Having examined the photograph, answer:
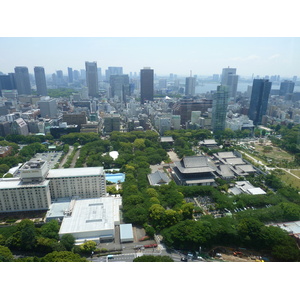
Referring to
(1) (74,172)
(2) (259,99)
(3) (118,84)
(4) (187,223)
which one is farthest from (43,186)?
(3) (118,84)

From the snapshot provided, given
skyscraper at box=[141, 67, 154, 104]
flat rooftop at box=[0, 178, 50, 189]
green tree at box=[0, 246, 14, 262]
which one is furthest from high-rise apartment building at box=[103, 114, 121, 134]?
green tree at box=[0, 246, 14, 262]

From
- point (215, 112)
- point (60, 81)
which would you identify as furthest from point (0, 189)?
point (60, 81)

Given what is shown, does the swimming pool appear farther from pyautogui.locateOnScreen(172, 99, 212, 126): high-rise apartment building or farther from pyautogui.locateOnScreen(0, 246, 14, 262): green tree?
pyautogui.locateOnScreen(172, 99, 212, 126): high-rise apartment building

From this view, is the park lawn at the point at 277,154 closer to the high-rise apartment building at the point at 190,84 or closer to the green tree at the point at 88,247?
the green tree at the point at 88,247

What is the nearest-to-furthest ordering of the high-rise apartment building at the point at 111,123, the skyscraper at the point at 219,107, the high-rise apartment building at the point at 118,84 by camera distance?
the skyscraper at the point at 219,107 < the high-rise apartment building at the point at 111,123 < the high-rise apartment building at the point at 118,84

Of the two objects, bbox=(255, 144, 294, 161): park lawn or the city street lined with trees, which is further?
bbox=(255, 144, 294, 161): park lawn

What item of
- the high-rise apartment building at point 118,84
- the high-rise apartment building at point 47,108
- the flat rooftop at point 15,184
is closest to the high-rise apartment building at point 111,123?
the high-rise apartment building at point 47,108

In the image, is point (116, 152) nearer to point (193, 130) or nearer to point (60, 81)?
point (193, 130)
